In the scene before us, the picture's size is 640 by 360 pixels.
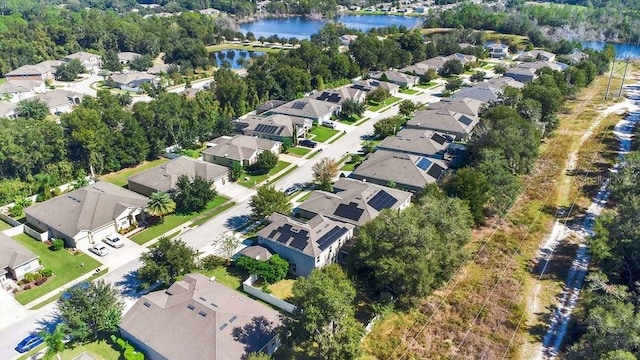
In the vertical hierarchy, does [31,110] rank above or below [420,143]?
above

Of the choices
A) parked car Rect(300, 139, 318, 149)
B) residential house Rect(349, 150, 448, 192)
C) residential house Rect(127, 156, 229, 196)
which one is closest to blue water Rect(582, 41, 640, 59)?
residential house Rect(349, 150, 448, 192)

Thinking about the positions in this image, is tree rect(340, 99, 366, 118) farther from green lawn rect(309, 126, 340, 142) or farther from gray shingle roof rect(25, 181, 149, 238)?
gray shingle roof rect(25, 181, 149, 238)

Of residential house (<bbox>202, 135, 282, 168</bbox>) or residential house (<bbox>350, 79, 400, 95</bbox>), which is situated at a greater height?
residential house (<bbox>350, 79, 400, 95</bbox>)

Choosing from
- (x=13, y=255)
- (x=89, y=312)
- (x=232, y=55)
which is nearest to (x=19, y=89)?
(x=232, y=55)

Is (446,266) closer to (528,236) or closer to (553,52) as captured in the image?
(528,236)

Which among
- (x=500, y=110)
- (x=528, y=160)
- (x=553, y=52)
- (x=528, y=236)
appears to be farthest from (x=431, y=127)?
(x=553, y=52)

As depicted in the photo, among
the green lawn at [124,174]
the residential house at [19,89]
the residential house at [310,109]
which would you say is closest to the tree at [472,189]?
the residential house at [310,109]

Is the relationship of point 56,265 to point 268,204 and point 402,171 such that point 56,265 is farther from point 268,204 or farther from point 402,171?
point 402,171
